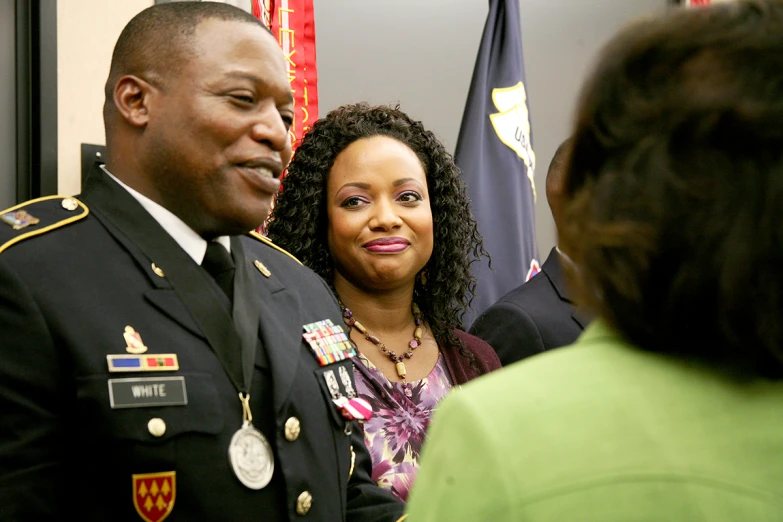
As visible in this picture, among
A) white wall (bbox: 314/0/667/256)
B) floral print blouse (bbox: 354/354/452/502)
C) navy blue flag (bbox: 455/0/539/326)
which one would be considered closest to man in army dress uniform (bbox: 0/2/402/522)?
floral print blouse (bbox: 354/354/452/502)

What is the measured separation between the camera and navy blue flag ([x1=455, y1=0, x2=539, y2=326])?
398cm

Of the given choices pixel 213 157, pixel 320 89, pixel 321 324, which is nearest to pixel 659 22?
pixel 213 157

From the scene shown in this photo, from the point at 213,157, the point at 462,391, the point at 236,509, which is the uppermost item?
the point at 213,157

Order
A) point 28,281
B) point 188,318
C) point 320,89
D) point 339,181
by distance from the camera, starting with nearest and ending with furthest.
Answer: point 28,281 → point 188,318 → point 339,181 → point 320,89

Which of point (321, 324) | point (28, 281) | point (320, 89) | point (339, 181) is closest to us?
point (28, 281)

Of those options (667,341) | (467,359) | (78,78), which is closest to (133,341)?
(667,341)

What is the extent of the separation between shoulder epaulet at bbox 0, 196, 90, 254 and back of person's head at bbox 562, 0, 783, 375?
3.60 feet

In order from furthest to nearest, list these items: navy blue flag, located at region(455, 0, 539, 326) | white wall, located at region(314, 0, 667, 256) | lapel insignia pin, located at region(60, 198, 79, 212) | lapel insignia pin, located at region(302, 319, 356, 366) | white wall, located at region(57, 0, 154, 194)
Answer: white wall, located at region(314, 0, 667, 256), navy blue flag, located at region(455, 0, 539, 326), white wall, located at region(57, 0, 154, 194), lapel insignia pin, located at region(302, 319, 356, 366), lapel insignia pin, located at region(60, 198, 79, 212)

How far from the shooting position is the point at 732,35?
34.9 inches

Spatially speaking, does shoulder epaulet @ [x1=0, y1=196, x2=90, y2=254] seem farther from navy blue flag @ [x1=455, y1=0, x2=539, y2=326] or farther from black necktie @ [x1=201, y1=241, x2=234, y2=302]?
navy blue flag @ [x1=455, y1=0, x2=539, y2=326]

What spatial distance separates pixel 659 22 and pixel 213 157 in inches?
41.1

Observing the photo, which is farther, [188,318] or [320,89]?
[320,89]

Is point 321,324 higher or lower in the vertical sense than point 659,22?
lower

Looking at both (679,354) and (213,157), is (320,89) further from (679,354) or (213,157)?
(679,354)
